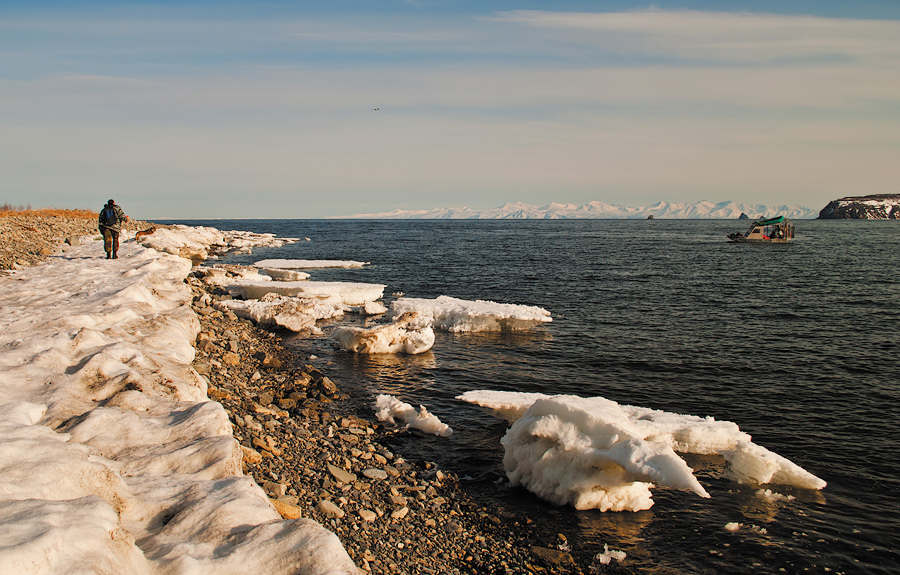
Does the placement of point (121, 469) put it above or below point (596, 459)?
above

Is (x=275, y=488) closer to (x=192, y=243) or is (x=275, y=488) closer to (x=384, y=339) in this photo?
(x=384, y=339)

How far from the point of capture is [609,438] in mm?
8805

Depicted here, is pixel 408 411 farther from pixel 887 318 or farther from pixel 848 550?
pixel 887 318

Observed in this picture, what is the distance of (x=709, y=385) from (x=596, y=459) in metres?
8.84

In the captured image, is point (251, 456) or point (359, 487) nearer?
point (251, 456)

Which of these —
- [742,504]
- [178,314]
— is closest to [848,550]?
[742,504]

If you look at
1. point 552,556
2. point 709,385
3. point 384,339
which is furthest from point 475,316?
point 552,556

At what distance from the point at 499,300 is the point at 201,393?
22.0 metres

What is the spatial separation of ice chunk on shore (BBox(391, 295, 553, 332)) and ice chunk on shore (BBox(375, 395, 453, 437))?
8.59m

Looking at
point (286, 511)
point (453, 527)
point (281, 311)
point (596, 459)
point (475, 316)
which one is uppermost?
point (281, 311)

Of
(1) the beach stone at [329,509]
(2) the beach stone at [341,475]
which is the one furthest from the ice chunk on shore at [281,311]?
(1) the beach stone at [329,509]

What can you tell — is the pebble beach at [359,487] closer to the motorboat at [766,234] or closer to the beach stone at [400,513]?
the beach stone at [400,513]

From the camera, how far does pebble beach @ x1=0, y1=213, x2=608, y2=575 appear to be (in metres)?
7.47

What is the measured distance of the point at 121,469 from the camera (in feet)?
20.1
